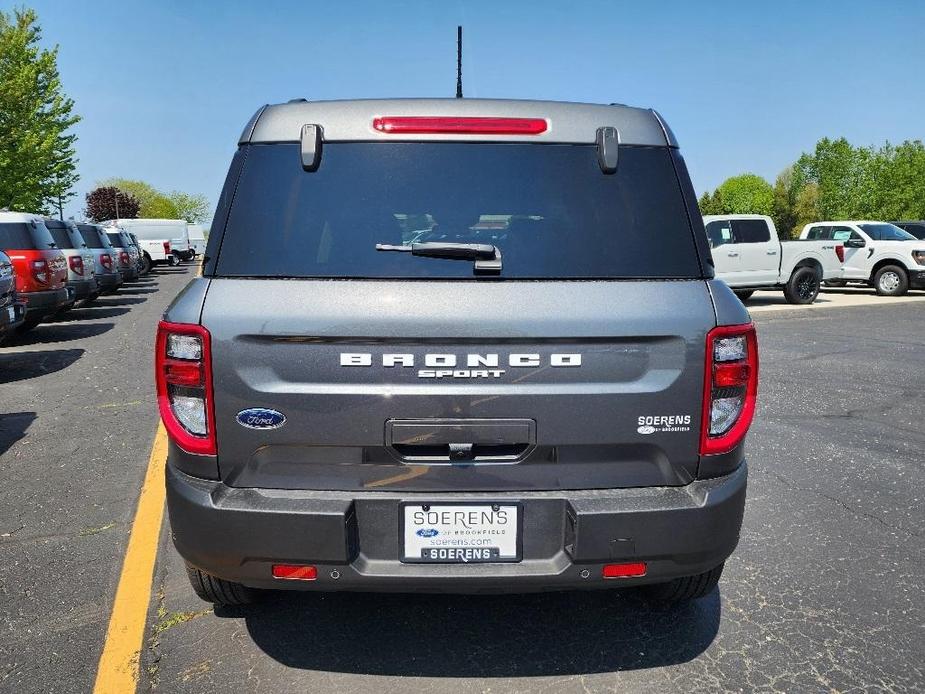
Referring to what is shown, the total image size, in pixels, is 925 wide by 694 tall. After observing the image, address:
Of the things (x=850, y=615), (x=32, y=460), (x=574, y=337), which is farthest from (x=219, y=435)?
(x=32, y=460)

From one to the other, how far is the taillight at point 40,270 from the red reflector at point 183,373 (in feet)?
33.7

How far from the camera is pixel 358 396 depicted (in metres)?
2.40

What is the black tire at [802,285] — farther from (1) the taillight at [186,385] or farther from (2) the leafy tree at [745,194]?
(2) the leafy tree at [745,194]

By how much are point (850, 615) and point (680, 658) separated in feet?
2.83

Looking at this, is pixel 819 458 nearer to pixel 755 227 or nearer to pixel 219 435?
pixel 219 435

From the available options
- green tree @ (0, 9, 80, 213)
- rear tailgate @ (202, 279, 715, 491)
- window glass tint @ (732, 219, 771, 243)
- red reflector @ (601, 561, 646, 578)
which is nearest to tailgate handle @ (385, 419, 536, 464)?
rear tailgate @ (202, 279, 715, 491)

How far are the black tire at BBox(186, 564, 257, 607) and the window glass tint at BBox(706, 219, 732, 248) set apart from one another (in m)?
15.8

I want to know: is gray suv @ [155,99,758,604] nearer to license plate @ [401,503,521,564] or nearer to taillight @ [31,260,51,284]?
license plate @ [401,503,521,564]

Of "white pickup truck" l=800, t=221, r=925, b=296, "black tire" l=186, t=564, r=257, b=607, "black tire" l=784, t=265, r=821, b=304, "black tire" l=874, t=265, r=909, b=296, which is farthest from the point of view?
"black tire" l=874, t=265, r=909, b=296

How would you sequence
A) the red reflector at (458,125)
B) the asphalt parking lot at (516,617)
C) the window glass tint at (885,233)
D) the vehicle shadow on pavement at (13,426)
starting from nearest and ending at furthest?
1. the red reflector at (458,125)
2. the asphalt parking lot at (516,617)
3. the vehicle shadow on pavement at (13,426)
4. the window glass tint at (885,233)

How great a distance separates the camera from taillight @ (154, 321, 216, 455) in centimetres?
245

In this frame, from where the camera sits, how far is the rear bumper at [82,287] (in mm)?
13798

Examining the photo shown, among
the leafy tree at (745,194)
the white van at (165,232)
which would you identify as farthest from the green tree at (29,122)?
the leafy tree at (745,194)

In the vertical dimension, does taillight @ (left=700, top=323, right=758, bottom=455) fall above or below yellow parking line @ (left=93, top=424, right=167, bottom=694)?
above
